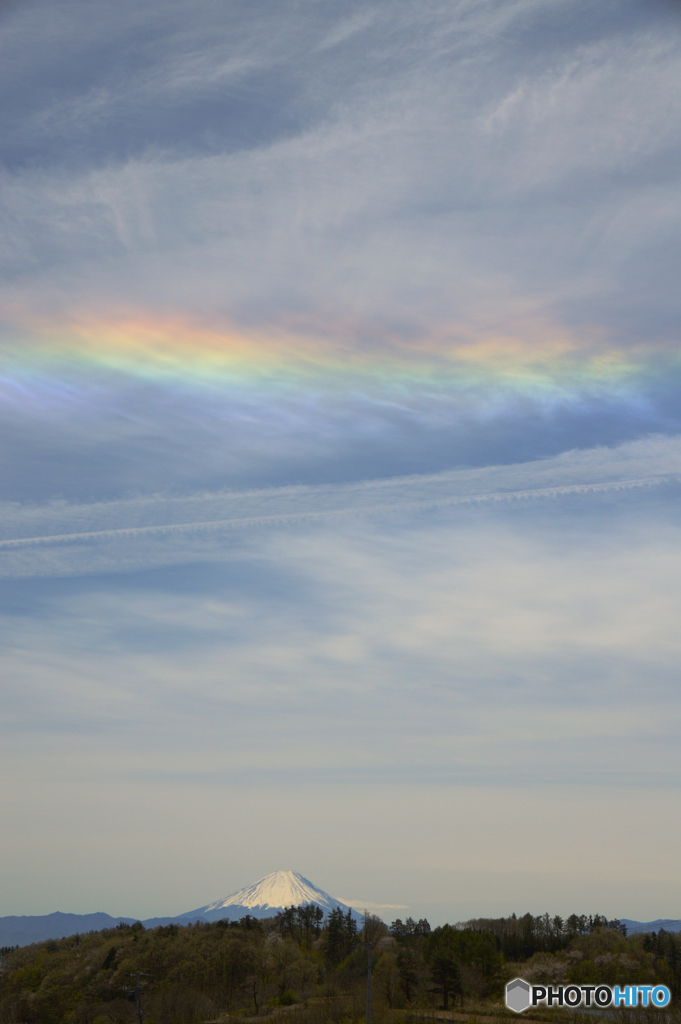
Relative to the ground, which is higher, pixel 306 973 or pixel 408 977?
pixel 408 977

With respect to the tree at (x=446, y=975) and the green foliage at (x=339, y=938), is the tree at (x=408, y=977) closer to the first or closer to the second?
the tree at (x=446, y=975)

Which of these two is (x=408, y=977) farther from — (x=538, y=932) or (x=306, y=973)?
(x=538, y=932)

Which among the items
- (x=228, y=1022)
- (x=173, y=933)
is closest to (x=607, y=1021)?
(x=228, y=1022)

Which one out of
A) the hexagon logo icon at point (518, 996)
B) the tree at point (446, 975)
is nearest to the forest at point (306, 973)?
the tree at point (446, 975)

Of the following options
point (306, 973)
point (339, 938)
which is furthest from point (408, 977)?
point (339, 938)

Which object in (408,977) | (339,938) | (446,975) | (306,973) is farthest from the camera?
(339,938)

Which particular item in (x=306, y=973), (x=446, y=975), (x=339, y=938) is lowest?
(x=306, y=973)

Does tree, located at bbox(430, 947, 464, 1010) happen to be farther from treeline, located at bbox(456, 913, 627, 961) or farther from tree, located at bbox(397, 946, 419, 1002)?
treeline, located at bbox(456, 913, 627, 961)
